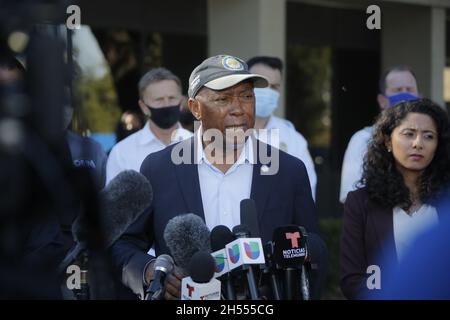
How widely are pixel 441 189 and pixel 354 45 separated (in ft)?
32.9

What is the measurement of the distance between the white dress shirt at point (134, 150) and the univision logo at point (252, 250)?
11.0ft

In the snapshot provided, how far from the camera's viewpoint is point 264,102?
23.5ft

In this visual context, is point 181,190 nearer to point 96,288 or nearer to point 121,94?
point 96,288

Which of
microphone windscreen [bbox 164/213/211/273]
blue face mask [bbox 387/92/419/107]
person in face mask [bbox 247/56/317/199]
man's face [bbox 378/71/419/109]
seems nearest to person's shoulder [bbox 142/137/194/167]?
microphone windscreen [bbox 164/213/211/273]

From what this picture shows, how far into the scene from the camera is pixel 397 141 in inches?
196

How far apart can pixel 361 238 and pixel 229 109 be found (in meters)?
1.06

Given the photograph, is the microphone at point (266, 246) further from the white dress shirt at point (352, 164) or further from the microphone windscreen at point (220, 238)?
the white dress shirt at point (352, 164)

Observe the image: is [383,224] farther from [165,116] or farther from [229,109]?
[165,116]

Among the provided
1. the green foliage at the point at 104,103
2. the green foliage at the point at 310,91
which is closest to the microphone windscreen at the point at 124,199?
the green foliage at the point at 104,103

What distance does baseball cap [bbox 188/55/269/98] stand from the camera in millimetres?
4262

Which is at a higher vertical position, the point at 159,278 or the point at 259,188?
the point at 259,188

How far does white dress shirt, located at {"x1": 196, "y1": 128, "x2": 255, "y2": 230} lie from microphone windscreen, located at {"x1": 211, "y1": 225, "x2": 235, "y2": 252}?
997 mm

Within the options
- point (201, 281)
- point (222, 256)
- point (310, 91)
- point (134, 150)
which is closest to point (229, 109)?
point (222, 256)

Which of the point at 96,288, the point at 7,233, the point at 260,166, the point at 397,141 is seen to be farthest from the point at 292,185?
the point at 7,233
